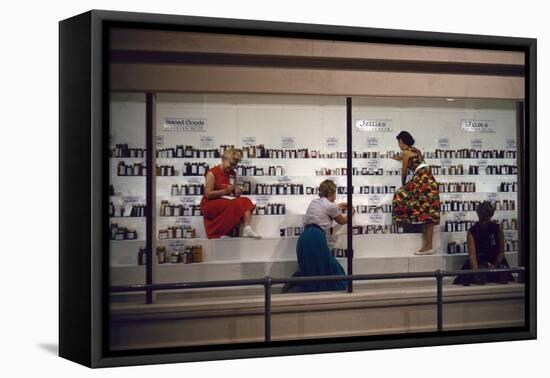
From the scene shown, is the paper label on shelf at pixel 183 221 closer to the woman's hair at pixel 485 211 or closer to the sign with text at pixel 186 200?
the sign with text at pixel 186 200

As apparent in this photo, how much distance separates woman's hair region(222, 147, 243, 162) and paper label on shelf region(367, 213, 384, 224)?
1.38m

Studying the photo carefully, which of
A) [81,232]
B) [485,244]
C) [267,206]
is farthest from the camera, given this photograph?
[485,244]

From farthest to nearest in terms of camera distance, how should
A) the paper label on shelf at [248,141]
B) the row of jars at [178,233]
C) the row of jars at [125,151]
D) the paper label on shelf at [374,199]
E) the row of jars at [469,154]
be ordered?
the row of jars at [469,154]
the paper label on shelf at [374,199]
the paper label on shelf at [248,141]
the row of jars at [178,233]
the row of jars at [125,151]

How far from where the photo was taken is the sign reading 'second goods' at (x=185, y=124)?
38.2 ft

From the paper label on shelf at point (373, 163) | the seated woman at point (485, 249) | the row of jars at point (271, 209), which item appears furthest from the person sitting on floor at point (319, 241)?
the seated woman at point (485, 249)

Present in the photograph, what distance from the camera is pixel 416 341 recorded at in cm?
1256

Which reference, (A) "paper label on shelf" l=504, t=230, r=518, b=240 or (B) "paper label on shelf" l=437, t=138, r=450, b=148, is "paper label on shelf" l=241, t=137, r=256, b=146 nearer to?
(B) "paper label on shelf" l=437, t=138, r=450, b=148

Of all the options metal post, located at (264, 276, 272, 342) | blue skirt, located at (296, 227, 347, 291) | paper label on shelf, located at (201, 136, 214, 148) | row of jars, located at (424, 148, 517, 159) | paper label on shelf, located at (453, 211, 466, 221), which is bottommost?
metal post, located at (264, 276, 272, 342)

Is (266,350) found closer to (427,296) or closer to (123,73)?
(427,296)

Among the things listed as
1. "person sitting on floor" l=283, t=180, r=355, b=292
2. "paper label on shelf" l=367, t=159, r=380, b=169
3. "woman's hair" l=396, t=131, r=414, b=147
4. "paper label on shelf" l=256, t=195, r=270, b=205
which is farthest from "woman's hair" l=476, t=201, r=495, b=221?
"paper label on shelf" l=256, t=195, r=270, b=205

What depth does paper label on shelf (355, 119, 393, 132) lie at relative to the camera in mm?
12430

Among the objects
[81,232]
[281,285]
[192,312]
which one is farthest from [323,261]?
[81,232]

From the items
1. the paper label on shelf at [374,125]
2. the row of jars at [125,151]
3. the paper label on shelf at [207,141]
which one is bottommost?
A: the row of jars at [125,151]

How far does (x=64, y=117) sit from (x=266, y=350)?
Result: 2.55m
